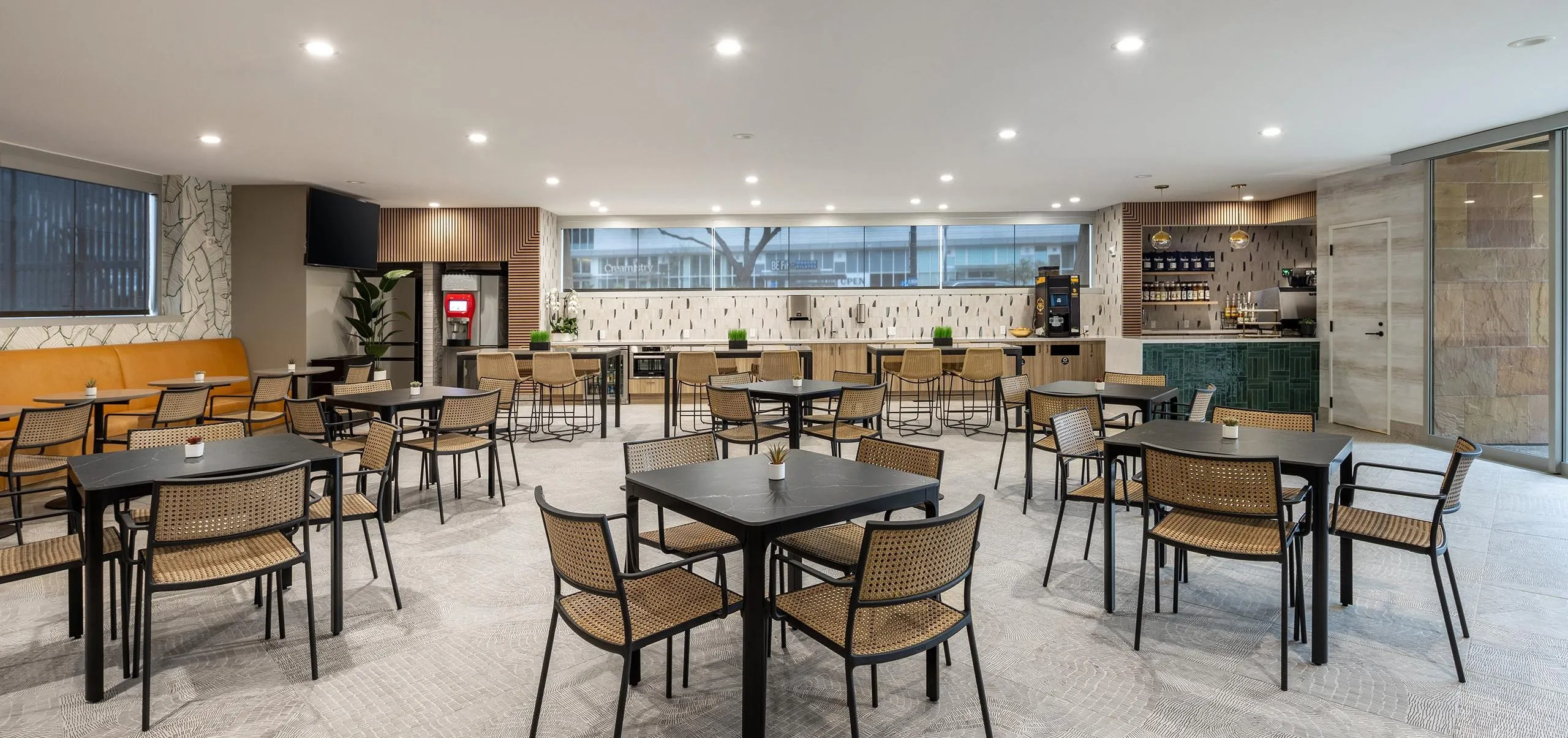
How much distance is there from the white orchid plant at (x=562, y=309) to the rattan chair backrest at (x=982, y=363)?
5717 mm

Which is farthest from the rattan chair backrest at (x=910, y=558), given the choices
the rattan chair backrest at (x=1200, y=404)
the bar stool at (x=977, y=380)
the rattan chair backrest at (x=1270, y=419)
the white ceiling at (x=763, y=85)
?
the bar stool at (x=977, y=380)

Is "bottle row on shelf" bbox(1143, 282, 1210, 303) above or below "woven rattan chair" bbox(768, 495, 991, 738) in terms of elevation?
above

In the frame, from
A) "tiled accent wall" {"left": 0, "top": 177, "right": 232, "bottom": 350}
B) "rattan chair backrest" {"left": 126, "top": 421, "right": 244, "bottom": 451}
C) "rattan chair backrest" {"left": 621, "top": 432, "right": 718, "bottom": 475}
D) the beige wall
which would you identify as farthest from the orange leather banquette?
the beige wall

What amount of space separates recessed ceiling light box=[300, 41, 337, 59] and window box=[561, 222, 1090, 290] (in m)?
7.59

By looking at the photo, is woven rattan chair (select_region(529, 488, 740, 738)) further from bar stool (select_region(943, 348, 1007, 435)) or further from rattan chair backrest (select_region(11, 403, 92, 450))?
bar stool (select_region(943, 348, 1007, 435))

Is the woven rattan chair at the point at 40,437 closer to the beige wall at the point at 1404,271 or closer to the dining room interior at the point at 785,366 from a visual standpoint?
the dining room interior at the point at 785,366

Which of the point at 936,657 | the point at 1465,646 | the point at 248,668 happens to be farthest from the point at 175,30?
the point at 1465,646

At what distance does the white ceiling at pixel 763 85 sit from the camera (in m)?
4.16

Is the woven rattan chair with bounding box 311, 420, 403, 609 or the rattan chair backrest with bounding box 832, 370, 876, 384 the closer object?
the woven rattan chair with bounding box 311, 420, 403, 609

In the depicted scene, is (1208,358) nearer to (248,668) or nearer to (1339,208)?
(1339,208)

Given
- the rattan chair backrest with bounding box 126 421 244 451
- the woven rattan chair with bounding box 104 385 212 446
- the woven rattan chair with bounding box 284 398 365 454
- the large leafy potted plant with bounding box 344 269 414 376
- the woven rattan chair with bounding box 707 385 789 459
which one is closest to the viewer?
the rattan chair backrest with bounding box 126 421 244 451

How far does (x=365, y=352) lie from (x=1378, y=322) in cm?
1260

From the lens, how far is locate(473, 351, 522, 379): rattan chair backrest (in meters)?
8.66

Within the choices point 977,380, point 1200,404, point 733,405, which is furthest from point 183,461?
point 977,380
